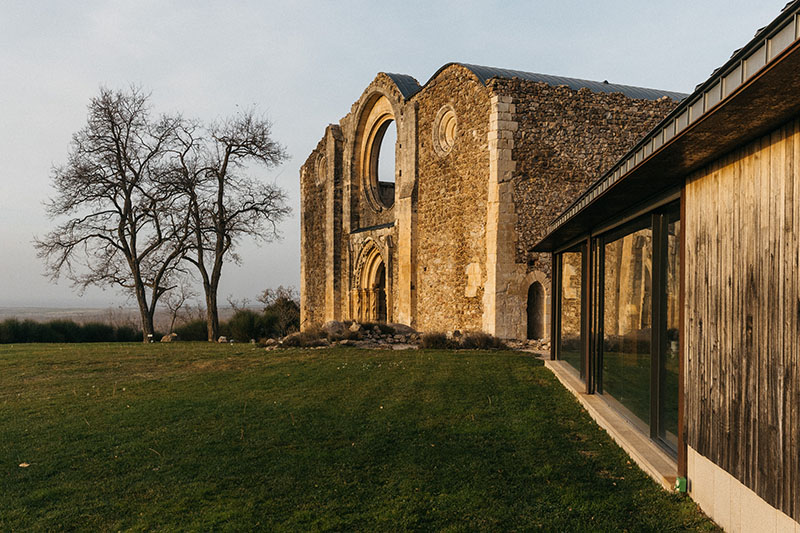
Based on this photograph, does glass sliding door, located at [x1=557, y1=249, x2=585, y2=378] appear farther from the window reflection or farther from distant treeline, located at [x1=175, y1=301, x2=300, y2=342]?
distant treeline, located at [x1=175, y1=301, x2=300, y2=342]

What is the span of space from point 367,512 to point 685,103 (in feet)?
11.2

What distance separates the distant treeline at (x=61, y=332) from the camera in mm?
20609

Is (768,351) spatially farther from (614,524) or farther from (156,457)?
(156,457)

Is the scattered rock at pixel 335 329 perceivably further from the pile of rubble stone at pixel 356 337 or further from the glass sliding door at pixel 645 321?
the glass sliding door at pixel 645 321

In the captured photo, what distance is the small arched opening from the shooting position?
1555 cm

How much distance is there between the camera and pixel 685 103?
3.13 meters

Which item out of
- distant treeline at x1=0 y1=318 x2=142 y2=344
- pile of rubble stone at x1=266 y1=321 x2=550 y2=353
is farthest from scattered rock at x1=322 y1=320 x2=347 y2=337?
distant treeline at x1=0 y1=318 x2=142 y2=344

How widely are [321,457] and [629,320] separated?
11.2 ft

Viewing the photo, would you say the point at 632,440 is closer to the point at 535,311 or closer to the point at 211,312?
the point at 535,311

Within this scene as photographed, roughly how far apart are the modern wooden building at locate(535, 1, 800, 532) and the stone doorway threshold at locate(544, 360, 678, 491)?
2cm

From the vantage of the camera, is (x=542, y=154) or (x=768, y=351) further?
(x=542, y=154)

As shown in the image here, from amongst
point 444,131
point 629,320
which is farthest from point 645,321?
point 444,131

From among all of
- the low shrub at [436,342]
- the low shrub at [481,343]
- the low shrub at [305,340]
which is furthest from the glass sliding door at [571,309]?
the low shrub at [305,340]

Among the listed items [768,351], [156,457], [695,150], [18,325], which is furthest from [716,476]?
[18,325]
